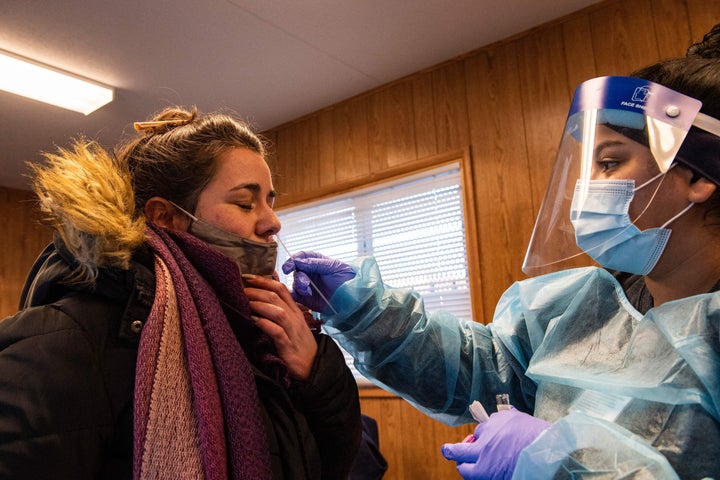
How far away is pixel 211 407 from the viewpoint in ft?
2.71

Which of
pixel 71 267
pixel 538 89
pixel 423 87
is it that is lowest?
pixel 71 267

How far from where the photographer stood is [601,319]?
1194 millimetres

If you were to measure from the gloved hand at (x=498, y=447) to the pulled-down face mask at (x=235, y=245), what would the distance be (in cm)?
56

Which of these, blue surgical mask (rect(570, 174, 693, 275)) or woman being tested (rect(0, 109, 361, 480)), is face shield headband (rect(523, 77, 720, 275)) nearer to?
blue surgical mask (rect(570, 174, 693, 275))

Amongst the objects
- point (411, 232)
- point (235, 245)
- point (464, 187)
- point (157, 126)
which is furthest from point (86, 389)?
point (411, 232)

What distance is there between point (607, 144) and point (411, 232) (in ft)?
6.51

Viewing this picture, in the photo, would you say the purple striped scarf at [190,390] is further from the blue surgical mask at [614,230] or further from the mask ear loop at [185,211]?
the blue surgical mask at [614,230]

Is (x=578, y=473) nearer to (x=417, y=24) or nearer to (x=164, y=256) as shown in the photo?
(x=164, y=256)

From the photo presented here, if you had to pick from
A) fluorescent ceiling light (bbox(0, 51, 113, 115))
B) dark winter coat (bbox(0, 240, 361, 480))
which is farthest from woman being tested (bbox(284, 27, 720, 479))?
fluorescent ceiling light (bbox(0, 51, 113, 115))

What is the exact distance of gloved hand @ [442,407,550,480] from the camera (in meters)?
0.95

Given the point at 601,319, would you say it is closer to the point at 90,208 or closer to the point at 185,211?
the point at 185,211

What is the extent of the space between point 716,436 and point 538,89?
211cm

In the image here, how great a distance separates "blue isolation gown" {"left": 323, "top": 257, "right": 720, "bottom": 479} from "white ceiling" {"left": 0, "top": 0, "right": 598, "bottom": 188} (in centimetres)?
168

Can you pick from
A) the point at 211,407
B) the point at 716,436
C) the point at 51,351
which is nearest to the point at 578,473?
the point at 716,436
